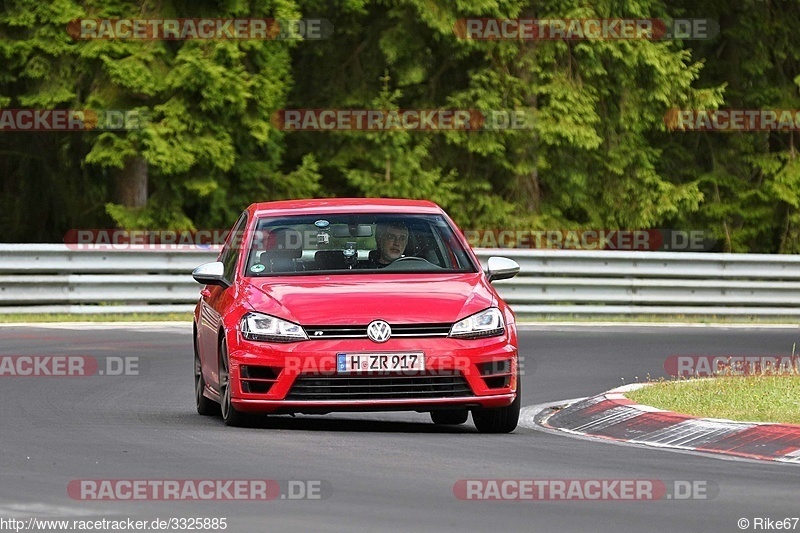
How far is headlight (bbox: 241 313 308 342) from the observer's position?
11984mm

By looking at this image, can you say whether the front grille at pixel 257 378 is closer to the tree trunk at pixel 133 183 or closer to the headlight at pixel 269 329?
the headlight at pixel 269 329

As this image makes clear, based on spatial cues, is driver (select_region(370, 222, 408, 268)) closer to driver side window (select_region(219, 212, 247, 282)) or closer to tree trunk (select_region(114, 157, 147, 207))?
driver side window (select_region(219, 212, 247, 282))

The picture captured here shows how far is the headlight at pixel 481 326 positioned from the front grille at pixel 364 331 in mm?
83

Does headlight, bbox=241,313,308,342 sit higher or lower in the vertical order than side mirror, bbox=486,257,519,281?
lower

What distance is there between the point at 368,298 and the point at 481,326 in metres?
0.74

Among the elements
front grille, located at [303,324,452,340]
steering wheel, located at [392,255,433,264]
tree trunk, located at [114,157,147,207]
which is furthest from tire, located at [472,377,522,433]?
tree trunk, located at [114,157,147,207]

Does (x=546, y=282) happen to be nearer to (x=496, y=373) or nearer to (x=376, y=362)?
(x=496, y=373)

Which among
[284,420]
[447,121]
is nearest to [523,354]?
[284,420]

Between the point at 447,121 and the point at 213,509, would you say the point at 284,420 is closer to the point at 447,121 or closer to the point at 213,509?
the point at 213,509

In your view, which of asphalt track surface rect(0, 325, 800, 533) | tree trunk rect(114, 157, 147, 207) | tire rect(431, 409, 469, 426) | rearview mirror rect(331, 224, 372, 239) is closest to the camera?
asphalt track surface rect(0, 325, 800, 533)

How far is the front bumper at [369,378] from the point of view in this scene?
470 inches

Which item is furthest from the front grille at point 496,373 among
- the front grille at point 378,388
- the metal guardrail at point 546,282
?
the metal guardrail at point 546,282

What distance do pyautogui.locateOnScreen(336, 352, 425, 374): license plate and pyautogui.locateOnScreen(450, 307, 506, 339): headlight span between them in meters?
0.31

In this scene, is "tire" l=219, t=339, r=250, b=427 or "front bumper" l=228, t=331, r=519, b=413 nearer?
"front bumper" l=228, t=331, r=519, b=413
